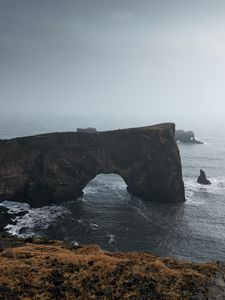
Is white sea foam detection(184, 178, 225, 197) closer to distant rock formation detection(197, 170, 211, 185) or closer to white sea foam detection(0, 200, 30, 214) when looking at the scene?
distant rock formation detection(197, 170, 211, 185)

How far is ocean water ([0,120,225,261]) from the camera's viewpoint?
61.7m

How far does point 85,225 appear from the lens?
70438 mm

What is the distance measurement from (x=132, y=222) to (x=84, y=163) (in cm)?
2625

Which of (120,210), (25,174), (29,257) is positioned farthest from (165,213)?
(29,257)

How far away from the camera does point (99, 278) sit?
25578 millimetres

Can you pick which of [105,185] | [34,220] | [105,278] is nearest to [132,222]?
[34,220]

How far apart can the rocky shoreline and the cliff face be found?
184 ft

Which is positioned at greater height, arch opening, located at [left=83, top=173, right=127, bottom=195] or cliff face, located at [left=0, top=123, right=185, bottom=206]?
cliff face, located at [left=0, top=123, right=185, bottom=206]

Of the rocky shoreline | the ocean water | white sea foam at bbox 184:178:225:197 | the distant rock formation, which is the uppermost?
the rocky shoreline

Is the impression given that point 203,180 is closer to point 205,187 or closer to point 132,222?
point 205,187

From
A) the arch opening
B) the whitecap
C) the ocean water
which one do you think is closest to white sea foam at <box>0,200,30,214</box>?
the ocean water

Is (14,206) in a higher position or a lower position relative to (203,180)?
lower

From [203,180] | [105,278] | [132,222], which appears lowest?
[132,222]

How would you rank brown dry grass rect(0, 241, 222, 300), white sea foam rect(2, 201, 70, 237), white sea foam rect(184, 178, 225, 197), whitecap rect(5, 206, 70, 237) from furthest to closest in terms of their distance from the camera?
1. white sea foam rect(184, 178, 225, 197)
2. white sea foam rect(2, 201, 70, 237)
3. whitecap rect(5, 206, 70, 237)
4. brown dry grass rect(0, 241, 222, 300)
